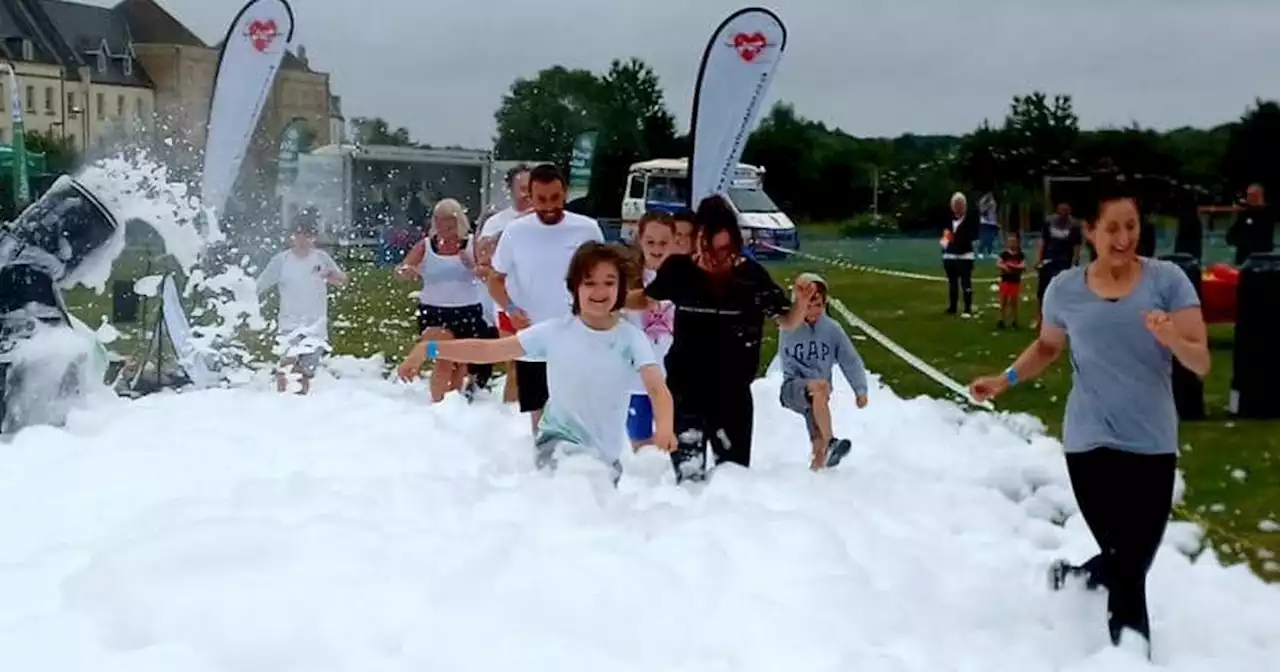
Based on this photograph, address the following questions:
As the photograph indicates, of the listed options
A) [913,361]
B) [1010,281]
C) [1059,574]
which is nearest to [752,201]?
[1010,281]

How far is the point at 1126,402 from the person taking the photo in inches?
199

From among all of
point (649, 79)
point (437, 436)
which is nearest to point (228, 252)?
point (437, 436)

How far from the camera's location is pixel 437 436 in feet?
30.9

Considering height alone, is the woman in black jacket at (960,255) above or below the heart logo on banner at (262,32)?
below

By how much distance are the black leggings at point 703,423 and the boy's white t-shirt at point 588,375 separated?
929mm

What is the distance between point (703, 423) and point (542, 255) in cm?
198

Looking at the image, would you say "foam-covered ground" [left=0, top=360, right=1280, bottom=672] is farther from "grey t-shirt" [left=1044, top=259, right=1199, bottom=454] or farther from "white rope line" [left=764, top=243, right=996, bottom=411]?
"white rope line" [left=764, top=243, right=996, bottom=411]

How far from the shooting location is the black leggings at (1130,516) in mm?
5043

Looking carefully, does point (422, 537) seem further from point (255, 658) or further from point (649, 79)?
point (649, 79)

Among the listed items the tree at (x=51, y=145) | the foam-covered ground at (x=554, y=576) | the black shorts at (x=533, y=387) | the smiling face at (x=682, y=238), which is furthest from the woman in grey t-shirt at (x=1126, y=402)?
the tree at (x=51, y=145)

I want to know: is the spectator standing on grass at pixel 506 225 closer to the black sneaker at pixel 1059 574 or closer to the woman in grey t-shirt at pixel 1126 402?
the black sneaker at pixel 1059 574

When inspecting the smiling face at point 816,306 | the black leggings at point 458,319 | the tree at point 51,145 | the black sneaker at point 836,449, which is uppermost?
the tree at point 51,145

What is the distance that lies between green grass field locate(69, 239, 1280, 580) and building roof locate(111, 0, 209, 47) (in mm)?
18704

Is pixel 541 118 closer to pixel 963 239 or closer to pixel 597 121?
pixel 597 121
